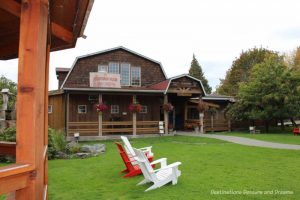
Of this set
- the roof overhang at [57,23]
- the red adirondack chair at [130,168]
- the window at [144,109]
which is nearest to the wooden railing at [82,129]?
the window at [144,109]

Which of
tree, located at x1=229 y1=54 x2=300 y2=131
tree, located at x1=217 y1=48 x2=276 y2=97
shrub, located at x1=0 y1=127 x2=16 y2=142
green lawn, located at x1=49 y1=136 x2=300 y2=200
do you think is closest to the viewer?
green lawn, located at x1=49 y1=136 x2=300 y2=200

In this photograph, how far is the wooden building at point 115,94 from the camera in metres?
18.1

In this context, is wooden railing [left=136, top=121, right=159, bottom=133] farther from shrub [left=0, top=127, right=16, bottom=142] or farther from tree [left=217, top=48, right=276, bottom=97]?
tree [left=217, top=48, right=276, bottom=97]

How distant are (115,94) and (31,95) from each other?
16437 millimetres

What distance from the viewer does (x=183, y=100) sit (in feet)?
77.7

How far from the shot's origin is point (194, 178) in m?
6.65

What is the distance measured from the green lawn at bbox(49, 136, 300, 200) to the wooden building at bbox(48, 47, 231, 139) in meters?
8.32

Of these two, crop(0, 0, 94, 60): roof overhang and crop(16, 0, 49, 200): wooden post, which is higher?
crop(0, 0, 94, 60): roof overhang

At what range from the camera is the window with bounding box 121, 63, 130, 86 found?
2094 cm

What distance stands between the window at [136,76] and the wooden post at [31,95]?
18893 millimetres

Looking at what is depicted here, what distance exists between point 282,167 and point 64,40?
675 cm

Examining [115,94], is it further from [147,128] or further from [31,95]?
[31,95]

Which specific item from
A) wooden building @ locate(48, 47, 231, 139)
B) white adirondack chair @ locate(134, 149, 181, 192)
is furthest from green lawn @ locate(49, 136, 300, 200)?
wooden building @ locate(48, 47, 231, 139)

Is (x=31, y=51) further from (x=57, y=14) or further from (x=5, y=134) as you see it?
(x=5, y=134)
